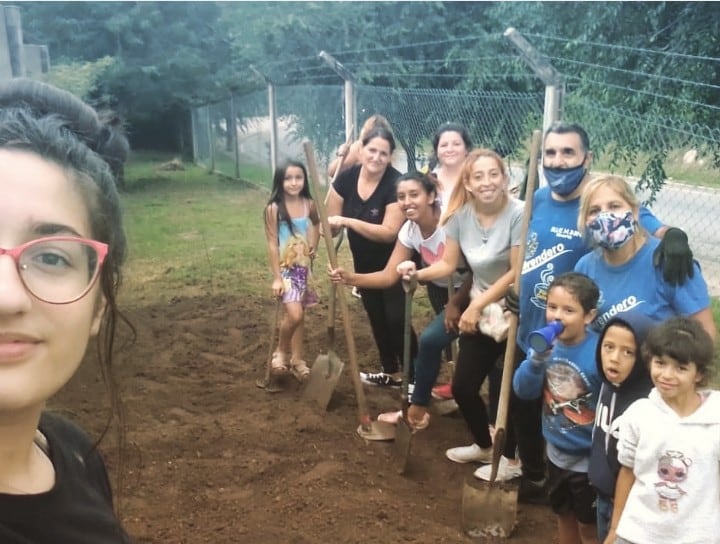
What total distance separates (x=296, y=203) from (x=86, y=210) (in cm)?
420

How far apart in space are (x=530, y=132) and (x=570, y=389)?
172 inches

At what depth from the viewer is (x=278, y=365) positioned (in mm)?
5320

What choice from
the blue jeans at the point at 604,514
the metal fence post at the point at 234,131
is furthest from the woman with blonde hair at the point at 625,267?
the metal fence post at the point at 234,131

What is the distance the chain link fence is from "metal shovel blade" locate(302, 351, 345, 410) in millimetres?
2618

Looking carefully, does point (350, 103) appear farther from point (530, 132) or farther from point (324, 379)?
point (324, 379)

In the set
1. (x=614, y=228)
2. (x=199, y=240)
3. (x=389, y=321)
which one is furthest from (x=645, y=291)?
(x=199, y=240)

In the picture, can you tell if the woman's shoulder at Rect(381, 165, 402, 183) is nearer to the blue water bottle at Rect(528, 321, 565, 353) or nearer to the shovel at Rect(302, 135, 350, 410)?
the shovel at Rect(302, 135, 350, 410)

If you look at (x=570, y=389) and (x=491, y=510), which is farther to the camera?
(x=491, y=510)

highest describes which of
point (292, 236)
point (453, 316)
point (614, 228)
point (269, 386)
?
point (614, 228)

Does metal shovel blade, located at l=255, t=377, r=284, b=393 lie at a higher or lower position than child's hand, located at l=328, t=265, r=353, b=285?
lower

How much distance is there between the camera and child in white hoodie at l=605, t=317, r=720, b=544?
2172 millimetres

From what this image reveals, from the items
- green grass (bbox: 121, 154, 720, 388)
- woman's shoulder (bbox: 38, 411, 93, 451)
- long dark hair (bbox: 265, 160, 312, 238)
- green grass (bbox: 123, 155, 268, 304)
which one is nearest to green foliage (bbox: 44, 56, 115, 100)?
green grass (bbox: 123, 155, 268, 304)

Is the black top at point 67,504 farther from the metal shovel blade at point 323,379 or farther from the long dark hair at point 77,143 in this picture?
the metal shovel blade at point 323,379

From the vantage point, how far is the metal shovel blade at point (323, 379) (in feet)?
15.9
